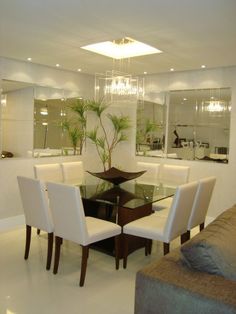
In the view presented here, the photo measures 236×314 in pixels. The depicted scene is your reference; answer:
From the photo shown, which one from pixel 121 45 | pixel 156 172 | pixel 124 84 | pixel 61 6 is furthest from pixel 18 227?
pixel 61 6

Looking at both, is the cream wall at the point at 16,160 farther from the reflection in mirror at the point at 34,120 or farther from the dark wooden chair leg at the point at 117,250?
the dark wooden chair leg at the point at 117,250

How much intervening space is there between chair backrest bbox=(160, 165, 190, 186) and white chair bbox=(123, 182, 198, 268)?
1.32 metres

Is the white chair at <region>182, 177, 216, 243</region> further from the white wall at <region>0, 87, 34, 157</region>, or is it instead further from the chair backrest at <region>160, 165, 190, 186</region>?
the white wall at <region>0, 87, 34, 157</region>

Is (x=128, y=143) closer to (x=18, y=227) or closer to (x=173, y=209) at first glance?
(x=18, y=227)

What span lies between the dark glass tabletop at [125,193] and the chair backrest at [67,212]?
0.45 m

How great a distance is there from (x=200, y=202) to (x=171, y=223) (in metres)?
0.66

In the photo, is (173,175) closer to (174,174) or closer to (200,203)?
(174,174)

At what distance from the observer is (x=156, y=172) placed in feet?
17.5

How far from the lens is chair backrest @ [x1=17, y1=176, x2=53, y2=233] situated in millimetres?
3443

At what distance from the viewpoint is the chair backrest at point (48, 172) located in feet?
15.7

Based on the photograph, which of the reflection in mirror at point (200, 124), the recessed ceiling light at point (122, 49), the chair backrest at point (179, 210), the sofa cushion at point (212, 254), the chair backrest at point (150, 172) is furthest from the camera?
the reflection in mirror at point (200, 124)

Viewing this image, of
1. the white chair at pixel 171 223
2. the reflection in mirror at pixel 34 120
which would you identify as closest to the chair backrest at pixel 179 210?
the white chair at pixel 171 223

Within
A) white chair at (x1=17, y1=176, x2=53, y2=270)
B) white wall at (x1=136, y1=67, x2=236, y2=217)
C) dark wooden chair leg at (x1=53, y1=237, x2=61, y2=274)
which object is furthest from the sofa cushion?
white wall at (x1=136, y1=67, x2=236, y2=217)

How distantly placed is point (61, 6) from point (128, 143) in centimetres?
390
